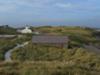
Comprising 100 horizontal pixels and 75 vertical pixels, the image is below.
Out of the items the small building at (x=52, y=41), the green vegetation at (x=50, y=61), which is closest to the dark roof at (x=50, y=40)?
the small building at (x=52, y=41)

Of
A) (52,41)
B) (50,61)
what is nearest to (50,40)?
(52,41)

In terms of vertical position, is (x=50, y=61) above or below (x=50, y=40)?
above

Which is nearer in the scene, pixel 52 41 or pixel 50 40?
pixel 52 41

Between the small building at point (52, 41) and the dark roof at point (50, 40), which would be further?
the dark roof at point (50, 40)

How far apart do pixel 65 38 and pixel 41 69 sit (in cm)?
2845

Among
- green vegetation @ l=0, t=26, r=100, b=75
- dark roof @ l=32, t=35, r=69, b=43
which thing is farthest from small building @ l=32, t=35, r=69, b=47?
green vegetation @ l=0, t=26, r=100, b=75

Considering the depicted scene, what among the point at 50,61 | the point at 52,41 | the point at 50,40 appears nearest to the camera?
the point at 50,61

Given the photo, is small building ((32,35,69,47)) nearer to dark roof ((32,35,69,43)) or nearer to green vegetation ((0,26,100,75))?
dark roof ((32,35,69,43))

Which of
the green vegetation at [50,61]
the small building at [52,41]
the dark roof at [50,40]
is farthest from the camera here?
the dark roof at [50,40]

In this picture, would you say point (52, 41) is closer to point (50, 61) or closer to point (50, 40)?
point (50, 40)

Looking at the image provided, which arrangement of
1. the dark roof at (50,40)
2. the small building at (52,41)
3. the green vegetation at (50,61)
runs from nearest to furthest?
the green vegetation at (50,61) → the small building at (52,41) → the dark roof at (50,40)

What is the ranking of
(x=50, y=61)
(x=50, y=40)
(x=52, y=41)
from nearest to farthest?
(x=50, y=61)
(x=52, y=41)
(x=50, y=40)

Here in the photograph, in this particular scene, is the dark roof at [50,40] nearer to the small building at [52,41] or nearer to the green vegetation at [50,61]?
the small building at [52,41]

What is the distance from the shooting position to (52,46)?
38.8 m
